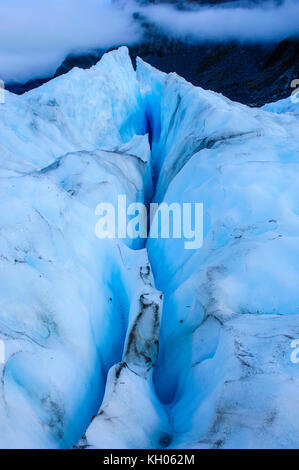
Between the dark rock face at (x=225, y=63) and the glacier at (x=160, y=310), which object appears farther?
the dark rock face at (x=225, y=63)

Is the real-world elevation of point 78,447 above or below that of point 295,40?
above

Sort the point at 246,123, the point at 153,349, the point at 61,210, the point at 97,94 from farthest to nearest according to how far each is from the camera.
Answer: the point at 97,94 < the point at 246,123 < the point at 61,210 < the point at 153,349

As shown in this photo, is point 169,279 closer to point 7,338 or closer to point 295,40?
point 7,338

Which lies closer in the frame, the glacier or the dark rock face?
the glacier

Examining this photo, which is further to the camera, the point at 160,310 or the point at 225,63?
the point at 225,63

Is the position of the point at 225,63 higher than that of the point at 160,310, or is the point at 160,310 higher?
the point at 160,310

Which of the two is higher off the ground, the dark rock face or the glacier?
the glacier

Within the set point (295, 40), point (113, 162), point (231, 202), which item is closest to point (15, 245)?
point (231, 202)

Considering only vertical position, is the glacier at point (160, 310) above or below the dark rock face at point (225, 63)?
above
